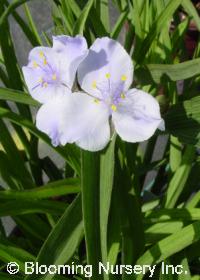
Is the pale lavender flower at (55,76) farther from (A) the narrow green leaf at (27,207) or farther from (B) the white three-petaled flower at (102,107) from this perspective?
(A) the narrow green leaf at (27,207)

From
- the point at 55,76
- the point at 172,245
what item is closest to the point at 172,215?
the point at 172,245

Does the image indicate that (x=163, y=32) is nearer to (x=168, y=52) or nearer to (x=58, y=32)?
(x=168, y=52)

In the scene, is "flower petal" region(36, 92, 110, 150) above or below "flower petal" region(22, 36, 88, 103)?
below

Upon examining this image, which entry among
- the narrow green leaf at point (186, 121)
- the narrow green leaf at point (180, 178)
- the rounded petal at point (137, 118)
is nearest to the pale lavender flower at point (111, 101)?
the rounded petal at point (137, 118)

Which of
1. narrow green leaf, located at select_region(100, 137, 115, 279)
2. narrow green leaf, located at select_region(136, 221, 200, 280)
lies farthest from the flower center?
narrow green leaf, located at select_region(136, 221, 200, 280)

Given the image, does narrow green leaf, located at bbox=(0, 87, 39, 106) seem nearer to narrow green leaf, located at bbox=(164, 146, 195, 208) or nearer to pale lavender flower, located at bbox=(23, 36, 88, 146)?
pale lavender flower, located at bbox=(23, 36, 88, 146)

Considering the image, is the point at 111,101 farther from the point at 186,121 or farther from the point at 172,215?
the point at 172,215

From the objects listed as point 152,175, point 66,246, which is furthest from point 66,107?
point 152,175
